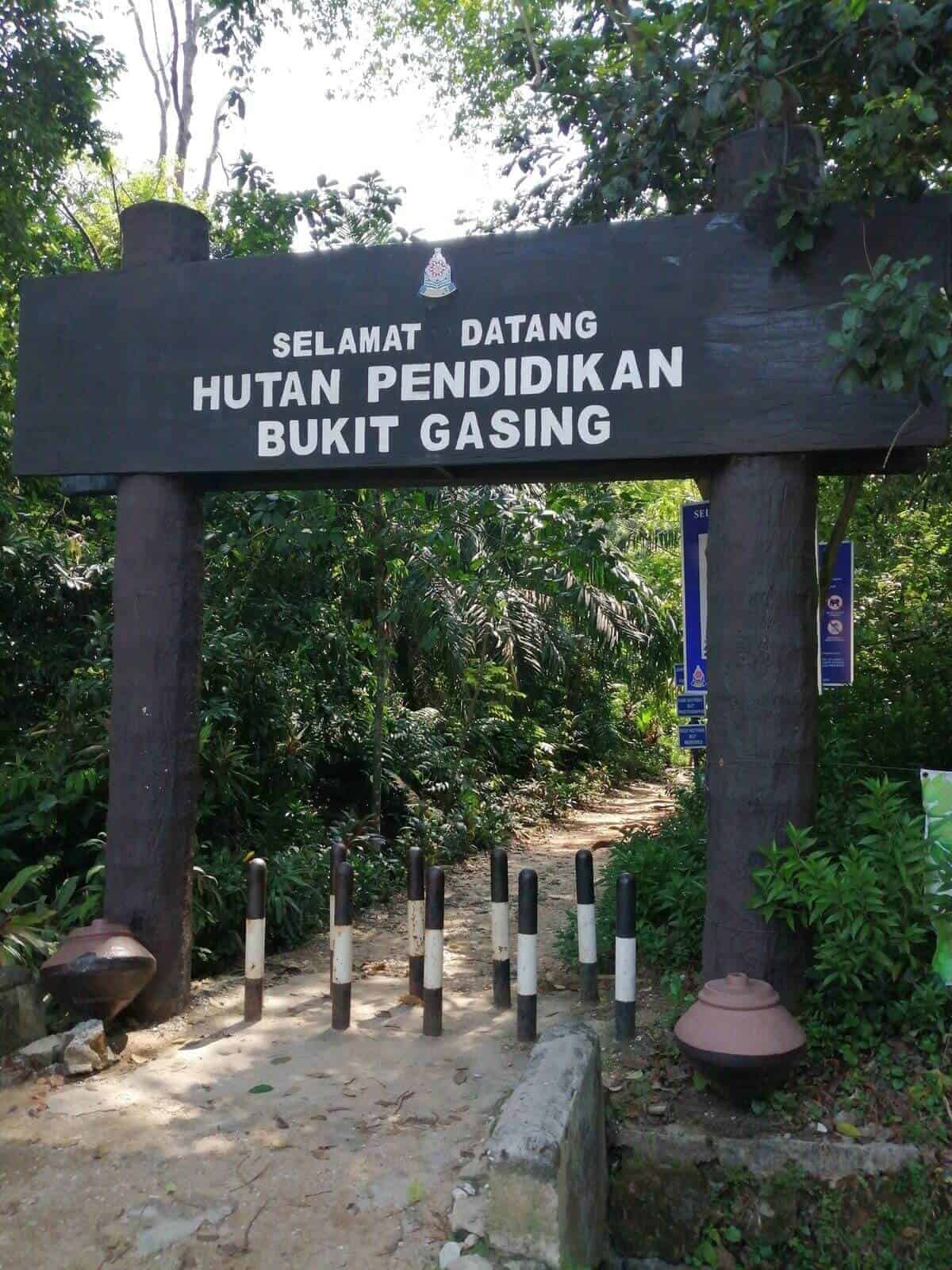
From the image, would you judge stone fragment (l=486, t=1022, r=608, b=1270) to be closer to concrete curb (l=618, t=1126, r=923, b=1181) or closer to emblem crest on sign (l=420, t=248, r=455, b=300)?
concrete curb (l=618, t=1126, r=923, b=1181)

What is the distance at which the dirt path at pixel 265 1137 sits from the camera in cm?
366

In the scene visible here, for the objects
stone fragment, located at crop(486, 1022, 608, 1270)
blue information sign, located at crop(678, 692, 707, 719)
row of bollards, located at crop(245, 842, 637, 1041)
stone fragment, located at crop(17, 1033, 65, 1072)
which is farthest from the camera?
blue information sign, located at crop(678, 692, 707, 719)

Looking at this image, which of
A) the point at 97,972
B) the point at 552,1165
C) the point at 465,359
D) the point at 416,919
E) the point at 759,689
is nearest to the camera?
the point at 552,1165

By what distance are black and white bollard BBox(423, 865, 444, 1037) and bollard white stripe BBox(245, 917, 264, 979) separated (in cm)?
92

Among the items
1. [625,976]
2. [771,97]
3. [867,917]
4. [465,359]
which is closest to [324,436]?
[465,359]

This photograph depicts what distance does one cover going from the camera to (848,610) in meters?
6.08

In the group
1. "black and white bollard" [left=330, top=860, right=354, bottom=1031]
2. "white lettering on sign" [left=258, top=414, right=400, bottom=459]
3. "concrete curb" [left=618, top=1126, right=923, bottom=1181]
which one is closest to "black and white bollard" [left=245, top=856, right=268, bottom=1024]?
"black and white bollard" [left=330, top=860, right=354, bottom=1031]

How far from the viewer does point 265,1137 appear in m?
4.37

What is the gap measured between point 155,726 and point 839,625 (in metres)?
3.80

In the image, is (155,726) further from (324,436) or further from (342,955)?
(324,436)

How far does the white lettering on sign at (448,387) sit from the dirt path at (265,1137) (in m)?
2.94

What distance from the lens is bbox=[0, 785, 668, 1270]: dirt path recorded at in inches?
144

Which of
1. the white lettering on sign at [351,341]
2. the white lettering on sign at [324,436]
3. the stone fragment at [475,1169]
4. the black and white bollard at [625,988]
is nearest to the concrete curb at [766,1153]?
the stone fragment at [475,1169]

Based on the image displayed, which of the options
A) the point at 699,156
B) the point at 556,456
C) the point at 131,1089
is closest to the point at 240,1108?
the point at 131,1089
